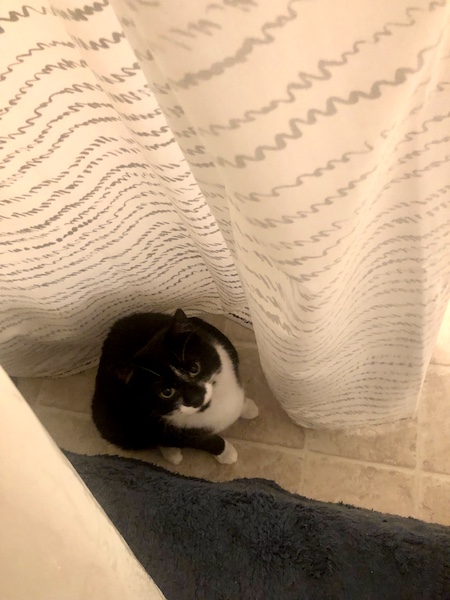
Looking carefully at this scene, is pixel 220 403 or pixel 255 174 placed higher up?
pixel 255 174

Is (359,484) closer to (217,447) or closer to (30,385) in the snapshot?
(217,447)

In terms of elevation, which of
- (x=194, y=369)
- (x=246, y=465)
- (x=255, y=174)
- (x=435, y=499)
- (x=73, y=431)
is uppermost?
(x=255, y=174)

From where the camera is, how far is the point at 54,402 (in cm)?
129

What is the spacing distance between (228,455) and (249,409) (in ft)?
0.35

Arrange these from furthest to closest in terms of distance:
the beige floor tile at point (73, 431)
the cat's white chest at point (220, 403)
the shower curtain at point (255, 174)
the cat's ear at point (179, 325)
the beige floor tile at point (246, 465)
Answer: the beige floor tile at point (73, 431), the beige floor tile at point (246, 465), the cat's white chest at point (220, 403), the cat's ear at point (179, 325), the shower curtain at point (255, 174)

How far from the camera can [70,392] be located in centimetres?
129

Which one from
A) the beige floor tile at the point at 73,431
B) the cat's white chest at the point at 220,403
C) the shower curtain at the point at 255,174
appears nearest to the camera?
the shower curtain at the point at 255,174

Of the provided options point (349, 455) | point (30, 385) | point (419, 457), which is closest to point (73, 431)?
point (30, 385)

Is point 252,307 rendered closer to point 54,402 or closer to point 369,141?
point 369,141

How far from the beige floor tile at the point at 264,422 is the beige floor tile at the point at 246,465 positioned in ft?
0.07

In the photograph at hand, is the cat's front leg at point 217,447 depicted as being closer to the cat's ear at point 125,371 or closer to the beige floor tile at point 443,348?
the cat's ear at point 125,371

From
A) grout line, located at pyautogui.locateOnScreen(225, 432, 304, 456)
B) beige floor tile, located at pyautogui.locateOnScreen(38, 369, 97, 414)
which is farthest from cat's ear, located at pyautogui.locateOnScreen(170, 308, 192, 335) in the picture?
beige floor tile, located at pyautogui.locateOnScreen(38, 369, 97, 414)

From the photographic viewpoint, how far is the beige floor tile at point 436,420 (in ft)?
3.52

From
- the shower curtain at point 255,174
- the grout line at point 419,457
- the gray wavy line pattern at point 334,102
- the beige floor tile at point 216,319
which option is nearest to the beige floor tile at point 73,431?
the shower curtain at point 255,174
